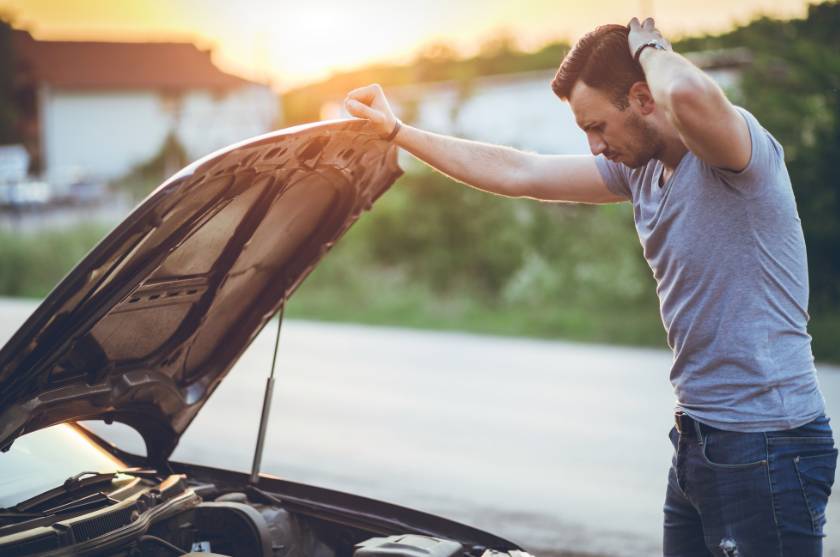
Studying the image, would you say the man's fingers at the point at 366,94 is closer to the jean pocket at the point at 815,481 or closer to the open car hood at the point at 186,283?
the open car hood at the point at 186,283

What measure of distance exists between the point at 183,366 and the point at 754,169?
1.85 meters

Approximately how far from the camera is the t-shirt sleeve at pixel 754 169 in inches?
90.3

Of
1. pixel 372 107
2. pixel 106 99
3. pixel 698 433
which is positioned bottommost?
pixel 698 433

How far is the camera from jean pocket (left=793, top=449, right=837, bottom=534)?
7.73 ft

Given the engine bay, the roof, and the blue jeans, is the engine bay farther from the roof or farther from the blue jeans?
the roof

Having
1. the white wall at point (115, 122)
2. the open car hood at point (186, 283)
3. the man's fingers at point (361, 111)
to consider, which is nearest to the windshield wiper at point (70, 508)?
the open car hood at point (186, 283)

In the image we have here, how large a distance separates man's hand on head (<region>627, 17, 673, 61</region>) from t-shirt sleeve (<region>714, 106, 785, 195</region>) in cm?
28

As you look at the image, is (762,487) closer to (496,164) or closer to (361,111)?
(496,164)

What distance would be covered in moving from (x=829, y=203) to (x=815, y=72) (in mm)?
1663

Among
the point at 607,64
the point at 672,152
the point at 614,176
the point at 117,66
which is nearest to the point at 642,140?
the point at 672,152

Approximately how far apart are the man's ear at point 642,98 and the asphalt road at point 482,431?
2.75 m

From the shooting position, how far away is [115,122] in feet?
178

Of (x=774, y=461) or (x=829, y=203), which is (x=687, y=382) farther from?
(x=829, y=203)

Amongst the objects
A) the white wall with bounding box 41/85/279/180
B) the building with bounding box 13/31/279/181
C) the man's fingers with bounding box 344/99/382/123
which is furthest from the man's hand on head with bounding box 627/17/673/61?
the building with bounding box 13/31/279/181
